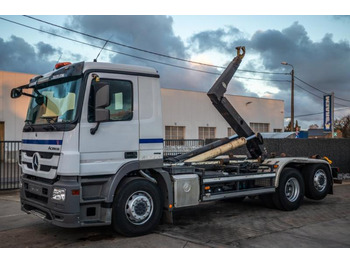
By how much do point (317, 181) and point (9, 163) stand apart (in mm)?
10163

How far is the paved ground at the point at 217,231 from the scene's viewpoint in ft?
20.2

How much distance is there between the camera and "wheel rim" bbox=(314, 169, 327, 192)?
32.3ft

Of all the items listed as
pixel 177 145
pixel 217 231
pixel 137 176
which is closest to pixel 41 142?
pixel 137 176

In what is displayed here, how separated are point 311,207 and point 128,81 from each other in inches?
241

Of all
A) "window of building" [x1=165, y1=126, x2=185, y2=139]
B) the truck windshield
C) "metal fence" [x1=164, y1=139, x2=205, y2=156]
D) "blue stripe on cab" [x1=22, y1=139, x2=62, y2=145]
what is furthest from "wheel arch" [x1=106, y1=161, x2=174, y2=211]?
"window of building" [x1=165, y1=126, x2=185, y2=139]

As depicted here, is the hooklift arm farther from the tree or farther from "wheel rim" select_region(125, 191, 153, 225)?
the tree

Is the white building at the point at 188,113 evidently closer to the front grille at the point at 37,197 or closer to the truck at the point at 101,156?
the truck at the point at 101,156

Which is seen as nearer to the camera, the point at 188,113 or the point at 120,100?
the point at 120,100

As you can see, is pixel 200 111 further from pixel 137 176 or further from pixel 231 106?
pixel 137 176

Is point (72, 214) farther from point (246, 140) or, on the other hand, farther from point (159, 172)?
point (246, 140)

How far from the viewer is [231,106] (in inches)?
376

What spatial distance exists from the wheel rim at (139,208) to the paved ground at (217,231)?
1.07 feet

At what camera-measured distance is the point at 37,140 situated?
6.62 metres

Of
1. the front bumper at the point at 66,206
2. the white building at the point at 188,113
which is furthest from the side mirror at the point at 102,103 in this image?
the white building at the point at 188,113
